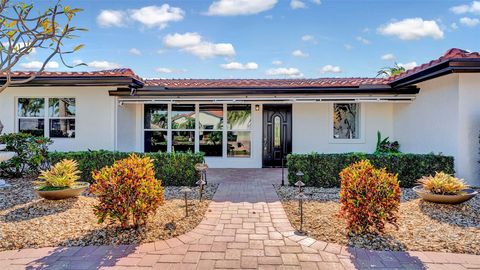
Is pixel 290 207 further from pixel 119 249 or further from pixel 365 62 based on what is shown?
pixel 365 62

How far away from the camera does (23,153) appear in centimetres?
1029

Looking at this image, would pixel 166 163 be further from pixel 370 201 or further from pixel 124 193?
pixel 370 201

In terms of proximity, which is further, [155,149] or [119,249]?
[155,149]

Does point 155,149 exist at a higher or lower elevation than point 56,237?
higher

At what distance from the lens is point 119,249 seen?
4848 millimetres

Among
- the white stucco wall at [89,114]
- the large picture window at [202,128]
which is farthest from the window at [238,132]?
the white stucco wall at [89,114]

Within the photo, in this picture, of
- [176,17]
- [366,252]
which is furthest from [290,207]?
[176,17]

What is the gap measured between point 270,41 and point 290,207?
1189cm

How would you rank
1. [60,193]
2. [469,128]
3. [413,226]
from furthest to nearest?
1. [469,128]
2. [60,193]
3. [413,226]

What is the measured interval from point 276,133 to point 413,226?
360 inches

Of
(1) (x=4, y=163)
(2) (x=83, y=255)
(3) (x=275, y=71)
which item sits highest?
(3) (x=275, y=71)

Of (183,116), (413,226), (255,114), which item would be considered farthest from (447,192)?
(183,116)

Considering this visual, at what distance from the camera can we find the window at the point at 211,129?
48.0 ft

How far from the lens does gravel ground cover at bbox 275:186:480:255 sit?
497cm
